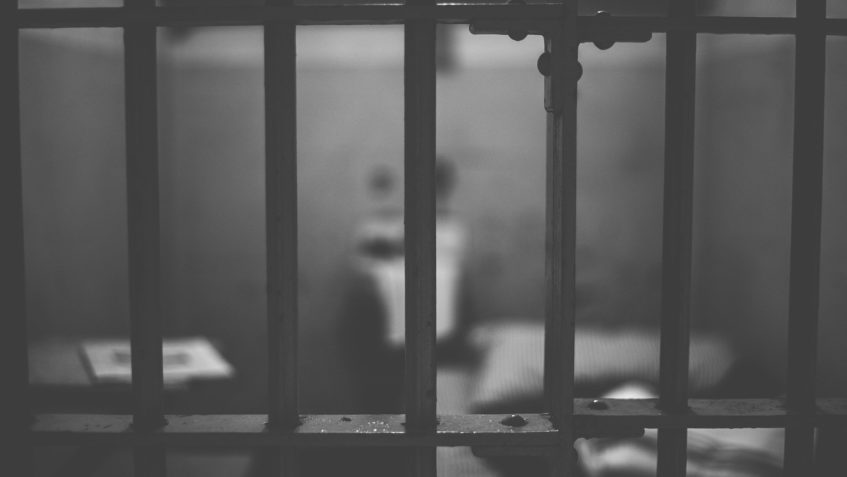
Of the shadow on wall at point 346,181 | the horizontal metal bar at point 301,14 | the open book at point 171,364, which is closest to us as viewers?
the horizontal metal bar at point 301,14

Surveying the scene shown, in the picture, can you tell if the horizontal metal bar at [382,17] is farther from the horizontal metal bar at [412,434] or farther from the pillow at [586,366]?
the pillow at [586,366]

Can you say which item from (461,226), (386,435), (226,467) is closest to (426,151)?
(386,435)

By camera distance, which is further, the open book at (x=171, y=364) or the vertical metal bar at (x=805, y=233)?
the open book at (x=171, y=364)

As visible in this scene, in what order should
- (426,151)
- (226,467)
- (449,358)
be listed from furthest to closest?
1. (449,358)
2. (226,467)
3. (426,151)

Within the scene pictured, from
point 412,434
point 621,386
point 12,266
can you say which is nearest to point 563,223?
point 412,434

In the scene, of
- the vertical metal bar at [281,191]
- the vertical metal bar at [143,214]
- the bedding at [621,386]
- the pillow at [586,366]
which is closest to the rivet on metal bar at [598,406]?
the vertical metal bar at [281,191]

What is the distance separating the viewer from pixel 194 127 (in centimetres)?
516

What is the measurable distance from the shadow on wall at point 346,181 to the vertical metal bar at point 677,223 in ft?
12.4

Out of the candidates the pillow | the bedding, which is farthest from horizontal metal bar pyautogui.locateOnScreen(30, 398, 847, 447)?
the pillow

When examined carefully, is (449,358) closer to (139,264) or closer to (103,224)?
(103,224)

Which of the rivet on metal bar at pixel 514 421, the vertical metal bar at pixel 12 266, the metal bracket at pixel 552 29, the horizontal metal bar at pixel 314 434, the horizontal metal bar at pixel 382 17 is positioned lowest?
the horizontal metal bar at pixel 314 434

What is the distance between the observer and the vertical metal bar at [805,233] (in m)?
0.84

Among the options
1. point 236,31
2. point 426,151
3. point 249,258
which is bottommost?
point 249,258

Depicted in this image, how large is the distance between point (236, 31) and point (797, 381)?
189 inches
